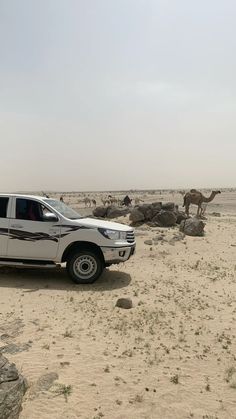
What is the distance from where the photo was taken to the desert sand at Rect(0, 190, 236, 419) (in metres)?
5.22

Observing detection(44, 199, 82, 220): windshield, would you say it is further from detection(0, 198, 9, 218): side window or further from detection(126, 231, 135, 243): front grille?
detection(126, 231, 135, 243): front grille

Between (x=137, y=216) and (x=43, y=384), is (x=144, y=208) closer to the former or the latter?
(x=137, y=216)

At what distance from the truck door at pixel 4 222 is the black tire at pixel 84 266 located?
1587mm

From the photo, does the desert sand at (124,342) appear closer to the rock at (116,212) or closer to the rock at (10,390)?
the rock at (10,390)

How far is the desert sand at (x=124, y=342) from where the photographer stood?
17.1ft

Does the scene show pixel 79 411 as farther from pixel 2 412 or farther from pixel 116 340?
pixel 116 340

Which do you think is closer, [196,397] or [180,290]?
[196,397]

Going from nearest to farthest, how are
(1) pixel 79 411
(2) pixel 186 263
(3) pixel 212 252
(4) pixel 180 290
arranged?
1. (1) pixel 79 411
2. (4) pixel 180 290
3. (2) pixel 186 263
4. (3) pixel 212 252

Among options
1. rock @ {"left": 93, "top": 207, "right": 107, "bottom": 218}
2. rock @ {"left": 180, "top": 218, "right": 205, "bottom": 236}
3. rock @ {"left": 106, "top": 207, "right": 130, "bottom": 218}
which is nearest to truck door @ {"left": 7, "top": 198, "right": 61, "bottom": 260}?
rock @ {"left": 180, "top": 218, "right": 205, "bottom": 236}

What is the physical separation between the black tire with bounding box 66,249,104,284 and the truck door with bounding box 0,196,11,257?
5.21 ft

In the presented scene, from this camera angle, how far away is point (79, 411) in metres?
4.98

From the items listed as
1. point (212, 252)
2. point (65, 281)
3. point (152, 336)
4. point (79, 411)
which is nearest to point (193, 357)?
point (152, 336)

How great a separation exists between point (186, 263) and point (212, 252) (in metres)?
2.31

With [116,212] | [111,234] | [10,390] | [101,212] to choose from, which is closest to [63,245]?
[111,234]
